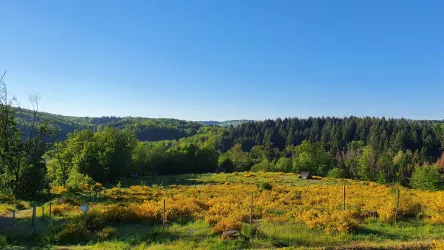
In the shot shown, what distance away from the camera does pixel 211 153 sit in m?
94.1

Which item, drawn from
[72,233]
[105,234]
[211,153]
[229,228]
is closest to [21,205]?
[72,233]

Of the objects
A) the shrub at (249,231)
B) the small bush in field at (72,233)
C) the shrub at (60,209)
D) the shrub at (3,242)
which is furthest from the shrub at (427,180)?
the shrub at (3,242)

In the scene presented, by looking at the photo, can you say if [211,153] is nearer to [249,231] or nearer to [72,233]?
[72,233]

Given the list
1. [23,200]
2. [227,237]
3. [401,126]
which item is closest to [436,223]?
[227,237]

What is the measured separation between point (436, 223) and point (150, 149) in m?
80.5

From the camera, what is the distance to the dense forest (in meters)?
33.7

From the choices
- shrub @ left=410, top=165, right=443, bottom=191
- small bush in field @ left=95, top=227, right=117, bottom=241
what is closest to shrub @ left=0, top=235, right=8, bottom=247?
small bush in field @ left=95, top=227, right=117, bottom=241

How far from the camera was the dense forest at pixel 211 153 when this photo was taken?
111 ft

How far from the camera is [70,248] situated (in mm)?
13891

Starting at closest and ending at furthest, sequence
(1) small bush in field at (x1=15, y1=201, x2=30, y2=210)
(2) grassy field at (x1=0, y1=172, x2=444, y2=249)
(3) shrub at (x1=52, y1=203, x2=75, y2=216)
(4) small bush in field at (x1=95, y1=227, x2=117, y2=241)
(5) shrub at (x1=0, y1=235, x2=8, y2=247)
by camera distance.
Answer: (2) grassy field at (x1=0, y1=172, x2=444, y2=249) < (5) shrub at (x1=0, y1=235, x2=8, y2=247) < (4) small bush in field at (x1=95, y1=227, x2=117, y2=241) < (3) shrub at (x1=52, y1=203, x2=75, y2=216) < (1) small bush in field at (x1=15, y1=201, x2=30, y2=210)

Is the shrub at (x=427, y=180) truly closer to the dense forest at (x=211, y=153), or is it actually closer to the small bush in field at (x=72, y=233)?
the dense forest at (x=211, y=153)

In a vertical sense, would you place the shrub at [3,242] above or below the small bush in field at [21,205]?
above

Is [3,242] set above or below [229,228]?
below

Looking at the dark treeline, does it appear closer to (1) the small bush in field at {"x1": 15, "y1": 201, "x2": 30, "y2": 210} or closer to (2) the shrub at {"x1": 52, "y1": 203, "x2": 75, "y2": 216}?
(2) the shrub at {"x1": 52, "y1": 203, "x2": 75, "y2": 216}
